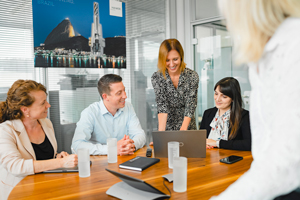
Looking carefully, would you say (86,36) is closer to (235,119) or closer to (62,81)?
(62,81)

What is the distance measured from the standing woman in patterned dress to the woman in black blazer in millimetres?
256

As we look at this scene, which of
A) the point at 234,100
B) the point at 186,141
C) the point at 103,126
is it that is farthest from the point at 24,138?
the point at 234,100

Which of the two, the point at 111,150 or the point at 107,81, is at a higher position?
the point at 107,81

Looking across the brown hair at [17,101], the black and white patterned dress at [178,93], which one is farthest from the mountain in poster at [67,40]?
the brown hair at [17,101]

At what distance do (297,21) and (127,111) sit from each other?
2.08 metres

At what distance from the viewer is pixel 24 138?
1799 millimetres

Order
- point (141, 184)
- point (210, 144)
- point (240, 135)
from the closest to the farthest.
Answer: point (141, 184) < point (210, 144) < point (240, 135)

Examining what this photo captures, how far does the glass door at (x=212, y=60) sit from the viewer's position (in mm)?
3748

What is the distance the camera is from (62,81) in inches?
123

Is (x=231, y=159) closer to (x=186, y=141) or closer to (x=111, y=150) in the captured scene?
(x=186, y=141)

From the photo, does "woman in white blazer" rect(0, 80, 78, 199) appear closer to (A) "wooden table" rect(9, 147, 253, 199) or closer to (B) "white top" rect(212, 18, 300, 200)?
(A) "wooden table" rect(9, 147, 253, 199)

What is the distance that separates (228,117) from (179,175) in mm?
1346

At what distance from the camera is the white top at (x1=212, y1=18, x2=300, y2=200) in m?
0.57

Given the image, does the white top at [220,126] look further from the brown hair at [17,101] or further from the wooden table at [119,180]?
the brown hair at [17,101]
